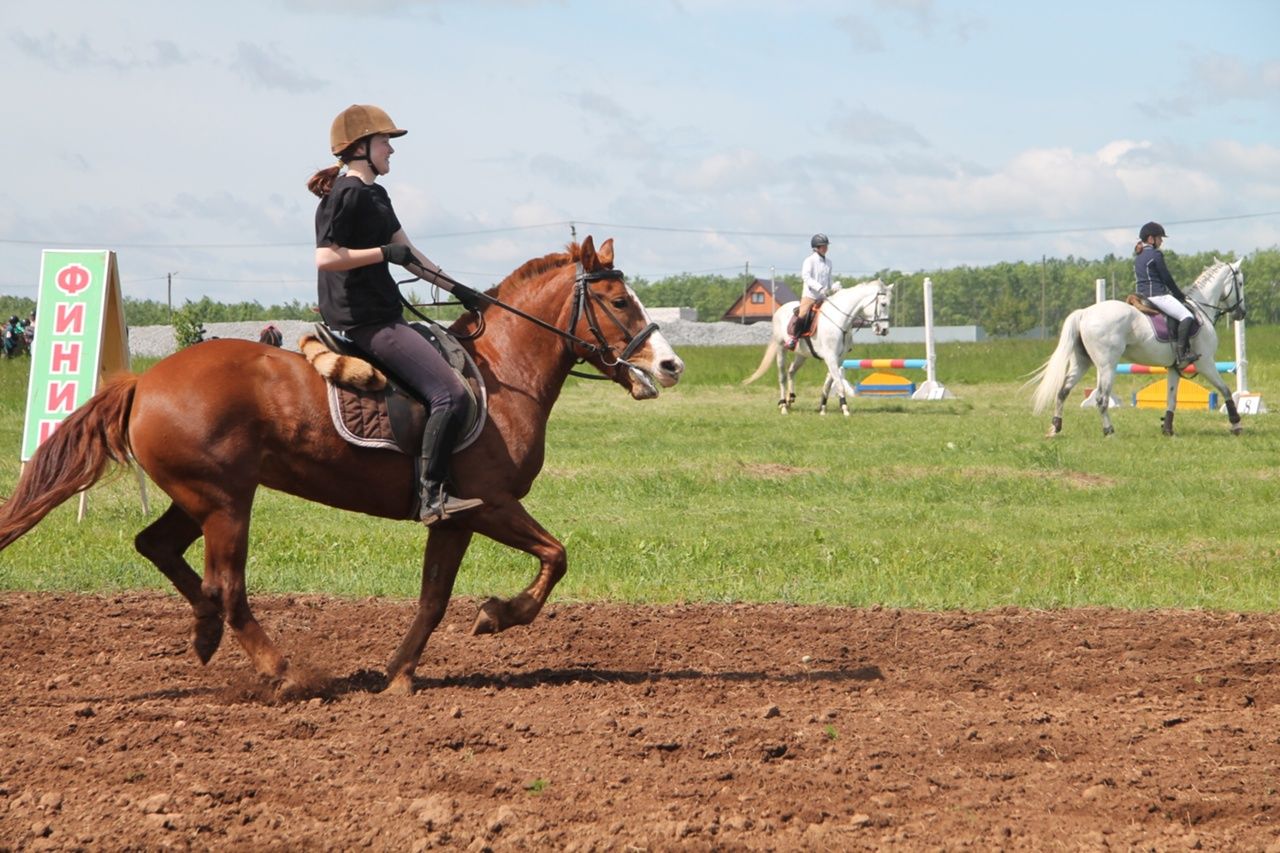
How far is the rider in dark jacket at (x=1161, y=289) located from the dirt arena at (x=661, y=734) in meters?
13.8

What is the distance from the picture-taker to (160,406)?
6680 millimetres

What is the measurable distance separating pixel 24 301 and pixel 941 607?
345ft

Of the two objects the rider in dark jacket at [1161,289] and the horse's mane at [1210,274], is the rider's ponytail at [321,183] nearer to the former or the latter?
the rider in dark jacket at [1161,289]

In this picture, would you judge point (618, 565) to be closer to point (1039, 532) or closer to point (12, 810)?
point (1039, 532)

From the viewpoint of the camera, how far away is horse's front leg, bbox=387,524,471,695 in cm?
719

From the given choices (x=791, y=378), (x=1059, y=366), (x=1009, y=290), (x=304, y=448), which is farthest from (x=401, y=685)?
(x=1009, y=290)

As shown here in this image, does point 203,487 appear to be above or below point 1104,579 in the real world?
above

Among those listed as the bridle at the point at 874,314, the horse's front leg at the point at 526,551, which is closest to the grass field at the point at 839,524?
the horse's front leg at the point at 526,551

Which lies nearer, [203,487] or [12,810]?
[12,810]

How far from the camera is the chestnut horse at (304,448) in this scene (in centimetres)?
673

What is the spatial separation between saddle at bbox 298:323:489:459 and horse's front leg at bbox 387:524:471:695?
506 millimetres

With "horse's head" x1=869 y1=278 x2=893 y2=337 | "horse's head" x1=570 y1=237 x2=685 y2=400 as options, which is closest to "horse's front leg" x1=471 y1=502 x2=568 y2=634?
"horse's head" x1=570 y1=237 x2=685 y2=400

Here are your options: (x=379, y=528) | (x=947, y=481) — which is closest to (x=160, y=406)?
(x=379, y=528)

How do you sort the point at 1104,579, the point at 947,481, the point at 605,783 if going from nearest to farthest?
the point at 605,783, the point at 1104,579, the point at 947,481
